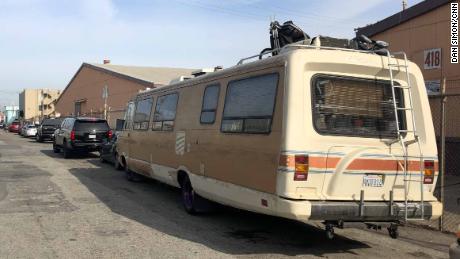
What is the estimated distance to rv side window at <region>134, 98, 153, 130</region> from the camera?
1212cm

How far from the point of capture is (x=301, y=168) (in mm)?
6426

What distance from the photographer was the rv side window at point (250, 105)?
7008 mm

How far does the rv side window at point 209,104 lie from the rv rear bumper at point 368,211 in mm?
2718

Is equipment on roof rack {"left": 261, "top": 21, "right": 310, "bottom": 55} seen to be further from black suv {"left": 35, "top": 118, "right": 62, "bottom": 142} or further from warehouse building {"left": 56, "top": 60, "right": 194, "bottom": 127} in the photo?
black suv {"left": 35, "top": 118, "right": 62, "bottom": 142}

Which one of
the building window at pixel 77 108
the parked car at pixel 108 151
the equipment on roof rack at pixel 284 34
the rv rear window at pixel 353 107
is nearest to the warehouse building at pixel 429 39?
the equipment on roof rack at pixel 284 34

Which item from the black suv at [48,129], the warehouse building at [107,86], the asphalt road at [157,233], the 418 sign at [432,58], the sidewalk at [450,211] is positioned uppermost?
the warehouse building at [107,86]

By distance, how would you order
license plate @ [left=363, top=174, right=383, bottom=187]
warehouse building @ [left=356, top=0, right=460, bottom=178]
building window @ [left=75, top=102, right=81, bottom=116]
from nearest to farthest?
license plate @ [left=363, top=174, right=383, bottom=187], warehouse building @ [left=356, top=0, right=460, bottom=178], building window @ [left=75, top=102, right=81, bottom=116]

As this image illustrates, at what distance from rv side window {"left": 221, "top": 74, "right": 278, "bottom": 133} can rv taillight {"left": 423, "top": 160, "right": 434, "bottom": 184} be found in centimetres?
213

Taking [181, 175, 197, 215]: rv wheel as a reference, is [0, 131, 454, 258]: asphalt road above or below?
below

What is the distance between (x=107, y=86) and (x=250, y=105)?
38881 mm

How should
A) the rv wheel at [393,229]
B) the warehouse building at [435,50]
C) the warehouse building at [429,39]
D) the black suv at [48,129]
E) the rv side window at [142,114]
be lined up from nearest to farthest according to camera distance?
the rv wheel at [393,229], the rv side window at [142,114], the warehouse building at [435,50], the warehouse building at [429,39], the black suv at [48,129]

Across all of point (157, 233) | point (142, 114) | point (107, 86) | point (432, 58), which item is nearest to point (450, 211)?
point (157, 233)

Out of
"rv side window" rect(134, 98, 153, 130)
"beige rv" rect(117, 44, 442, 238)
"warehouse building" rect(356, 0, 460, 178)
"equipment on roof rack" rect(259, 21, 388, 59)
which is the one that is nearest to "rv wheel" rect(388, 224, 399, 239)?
"beige rv" rect(117, 44, 442, 238)

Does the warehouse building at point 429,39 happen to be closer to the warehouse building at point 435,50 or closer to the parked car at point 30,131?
the warehouse building at point 435,50
